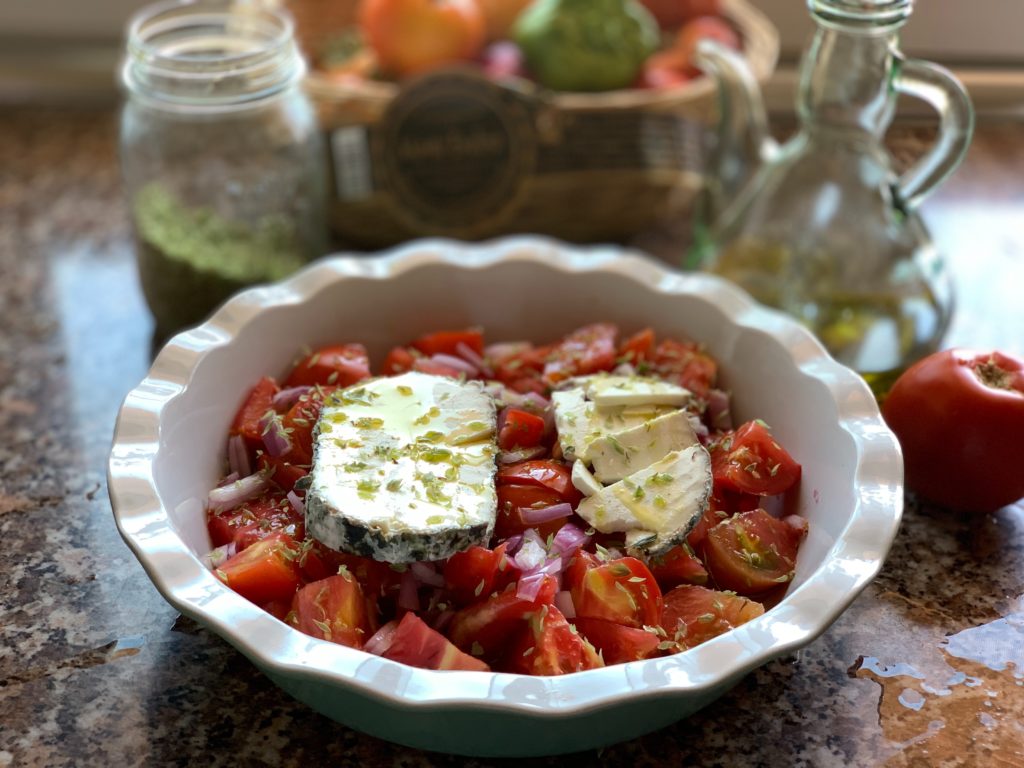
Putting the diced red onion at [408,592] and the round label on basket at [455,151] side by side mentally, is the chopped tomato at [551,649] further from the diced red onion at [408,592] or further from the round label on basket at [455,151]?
the round label on basket at [455,151]

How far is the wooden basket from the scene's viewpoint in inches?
63.2

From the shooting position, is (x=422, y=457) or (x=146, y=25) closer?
(x=422, y=457)

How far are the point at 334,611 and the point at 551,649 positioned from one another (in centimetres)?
18

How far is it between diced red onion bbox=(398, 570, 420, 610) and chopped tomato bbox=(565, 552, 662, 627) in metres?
0.14

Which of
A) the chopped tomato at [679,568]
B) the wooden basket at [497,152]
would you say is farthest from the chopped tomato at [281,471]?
the wooden basket at [497,152]

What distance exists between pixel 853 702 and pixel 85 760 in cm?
68

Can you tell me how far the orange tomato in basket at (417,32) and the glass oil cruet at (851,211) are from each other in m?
0.42

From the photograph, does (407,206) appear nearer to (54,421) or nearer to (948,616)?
(54,421)

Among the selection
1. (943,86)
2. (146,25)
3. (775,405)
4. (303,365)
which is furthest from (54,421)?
(943,86)

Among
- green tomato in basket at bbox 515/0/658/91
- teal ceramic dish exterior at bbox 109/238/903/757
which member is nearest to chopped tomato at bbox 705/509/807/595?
teal ceramic dish exterior at bbox 109/238/903/757

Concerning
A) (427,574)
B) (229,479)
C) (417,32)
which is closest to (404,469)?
(427,574)

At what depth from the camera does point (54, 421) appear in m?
1.38

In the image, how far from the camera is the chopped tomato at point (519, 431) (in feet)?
3.71

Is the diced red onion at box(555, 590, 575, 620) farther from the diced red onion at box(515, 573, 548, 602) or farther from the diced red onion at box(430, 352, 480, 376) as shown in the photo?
the diced red onion at box(430, 352, 480, 376)
